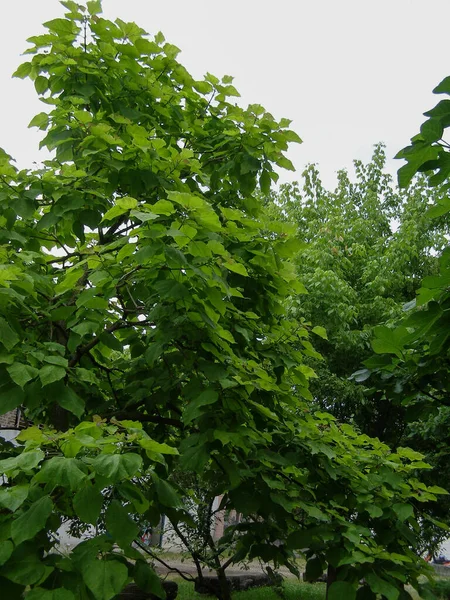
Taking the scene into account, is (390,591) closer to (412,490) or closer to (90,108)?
(412,490)

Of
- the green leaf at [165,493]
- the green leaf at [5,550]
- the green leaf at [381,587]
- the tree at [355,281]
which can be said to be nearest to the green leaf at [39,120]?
the green leaf at [165,493]

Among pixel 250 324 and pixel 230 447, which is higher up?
→ pixel 250 324

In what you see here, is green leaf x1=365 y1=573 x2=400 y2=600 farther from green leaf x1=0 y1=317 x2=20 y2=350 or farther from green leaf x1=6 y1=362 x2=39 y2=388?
green leaf x1=0 y1=317 x2=20 y2=350

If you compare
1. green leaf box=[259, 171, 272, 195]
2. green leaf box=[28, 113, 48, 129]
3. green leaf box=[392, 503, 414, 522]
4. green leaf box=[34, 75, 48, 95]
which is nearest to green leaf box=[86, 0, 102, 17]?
green leaf box=[34, 75, 48, 95]

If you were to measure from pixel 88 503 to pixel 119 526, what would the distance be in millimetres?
192

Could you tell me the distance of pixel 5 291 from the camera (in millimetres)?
2668

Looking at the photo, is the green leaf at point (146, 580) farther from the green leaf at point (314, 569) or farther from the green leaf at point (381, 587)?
the green leaf at point (314, 569)

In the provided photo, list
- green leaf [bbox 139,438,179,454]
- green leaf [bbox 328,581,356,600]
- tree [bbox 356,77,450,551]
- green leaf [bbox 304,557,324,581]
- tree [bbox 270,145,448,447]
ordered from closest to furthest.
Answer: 1. tree [bbox 356,77,450,551]
2. green leaf [bbox 139,438,179,454]
3. green leaf [bbox 328,581,356,600]
4. green leaf [bbox 304,557,324,581]
5. tree [bbox 270,145,448,447]

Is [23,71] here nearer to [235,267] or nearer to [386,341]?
[235,267]


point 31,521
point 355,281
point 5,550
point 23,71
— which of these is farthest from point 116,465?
point 355,281

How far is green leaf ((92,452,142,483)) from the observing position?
209cm

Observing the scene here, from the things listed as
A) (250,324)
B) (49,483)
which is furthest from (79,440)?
(250,324)

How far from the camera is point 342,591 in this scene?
3.15 metres

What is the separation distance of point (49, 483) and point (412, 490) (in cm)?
294
